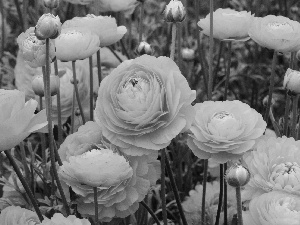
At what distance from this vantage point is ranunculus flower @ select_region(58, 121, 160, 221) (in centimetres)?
75

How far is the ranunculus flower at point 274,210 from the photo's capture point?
71 cm

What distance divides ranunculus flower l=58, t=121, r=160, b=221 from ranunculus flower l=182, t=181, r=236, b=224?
0.32 m

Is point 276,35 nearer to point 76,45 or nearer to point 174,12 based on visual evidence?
point 174,12

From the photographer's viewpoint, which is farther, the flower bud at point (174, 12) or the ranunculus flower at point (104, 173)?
the flower bud at point (174, 12)

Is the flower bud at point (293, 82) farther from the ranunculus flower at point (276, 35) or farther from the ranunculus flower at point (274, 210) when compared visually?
the ranunculus flower at point (274, 210)

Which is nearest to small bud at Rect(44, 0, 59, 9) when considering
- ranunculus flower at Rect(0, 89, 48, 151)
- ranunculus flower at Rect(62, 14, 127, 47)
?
ranunculus flower at Rect(62, 14, 127, 47)

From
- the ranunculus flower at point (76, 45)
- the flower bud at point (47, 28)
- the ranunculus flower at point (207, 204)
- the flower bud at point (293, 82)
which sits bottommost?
the ranunculus flower at point (207, 204)

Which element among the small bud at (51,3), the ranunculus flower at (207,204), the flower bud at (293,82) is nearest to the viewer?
the flower bud at (293,82)

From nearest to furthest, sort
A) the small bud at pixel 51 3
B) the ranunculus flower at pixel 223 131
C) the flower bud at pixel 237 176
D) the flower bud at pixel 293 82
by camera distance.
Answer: the flower bud at pixel 237 176, the ranunculus flower at pixel 223 131, the flower bud at pixel 293 82, the small bud at pixel 51 3

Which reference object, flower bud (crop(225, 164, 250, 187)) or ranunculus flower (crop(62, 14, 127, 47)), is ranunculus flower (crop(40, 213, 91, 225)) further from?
ranunculus flower (crop(62, 14, 127, 47))

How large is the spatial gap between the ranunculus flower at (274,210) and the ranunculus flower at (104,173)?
16 cm

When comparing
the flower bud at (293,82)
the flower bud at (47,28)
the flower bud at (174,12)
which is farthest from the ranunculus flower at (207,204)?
the flower bud at (47,28)

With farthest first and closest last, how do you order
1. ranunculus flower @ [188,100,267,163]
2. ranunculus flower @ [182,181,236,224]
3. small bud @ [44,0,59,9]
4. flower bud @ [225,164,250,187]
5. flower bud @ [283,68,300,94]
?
1. ranunculus flower @ [182,181,236,224]
2. small bud @ [44,0,59,9]
3. flower bud @ [283,68,300,94]
4. ranunculus flower @ [188,100,267,163]
5. flower bud @ [225,164,250,187]

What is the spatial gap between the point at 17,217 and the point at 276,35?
1.62ft
